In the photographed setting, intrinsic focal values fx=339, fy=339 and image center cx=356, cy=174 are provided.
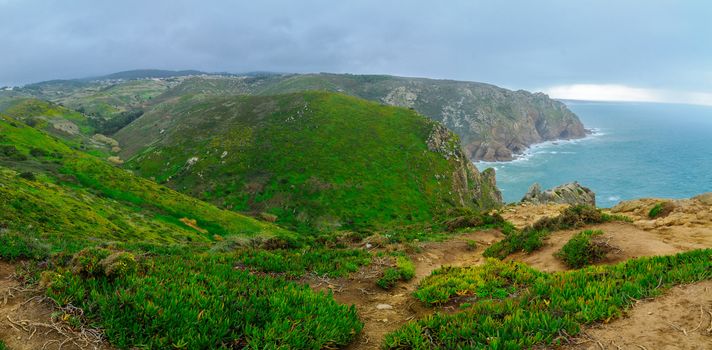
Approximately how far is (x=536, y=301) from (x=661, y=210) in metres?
18.7

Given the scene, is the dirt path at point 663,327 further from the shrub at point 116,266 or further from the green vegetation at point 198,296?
the shrub at point 116,266

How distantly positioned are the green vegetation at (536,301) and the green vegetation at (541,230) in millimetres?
6867

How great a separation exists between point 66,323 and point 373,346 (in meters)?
6.44

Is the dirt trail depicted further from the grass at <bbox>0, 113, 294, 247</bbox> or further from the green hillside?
the green hillside

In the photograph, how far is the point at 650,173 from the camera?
17462 centimetres

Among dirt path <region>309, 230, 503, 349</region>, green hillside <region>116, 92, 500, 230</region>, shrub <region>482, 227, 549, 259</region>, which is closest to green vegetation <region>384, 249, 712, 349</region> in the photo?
dirt path <region>309, 230, 503, 349</region>

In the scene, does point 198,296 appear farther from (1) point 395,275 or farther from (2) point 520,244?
(2) point 520,244

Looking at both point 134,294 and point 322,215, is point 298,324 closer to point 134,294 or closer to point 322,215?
point 134,294

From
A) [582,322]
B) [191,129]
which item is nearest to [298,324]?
[582,322]

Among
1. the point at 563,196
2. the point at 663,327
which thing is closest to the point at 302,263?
the point at 663,327

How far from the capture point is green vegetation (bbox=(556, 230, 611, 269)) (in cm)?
1374

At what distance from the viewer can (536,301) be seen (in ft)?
27.5

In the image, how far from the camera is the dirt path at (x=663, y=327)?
20.9 ft

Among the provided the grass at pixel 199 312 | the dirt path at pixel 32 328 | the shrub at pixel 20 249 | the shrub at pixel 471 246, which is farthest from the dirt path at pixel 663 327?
the shrub at pixel 20 249
